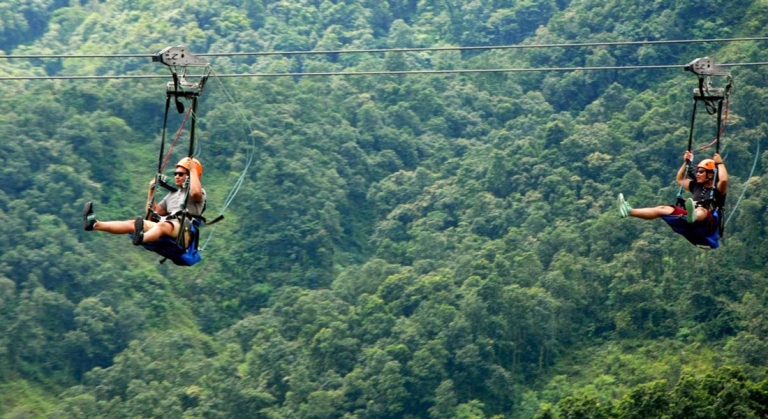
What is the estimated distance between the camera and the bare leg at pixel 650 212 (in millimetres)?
12271

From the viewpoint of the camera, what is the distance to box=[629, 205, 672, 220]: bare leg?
40.3 feet

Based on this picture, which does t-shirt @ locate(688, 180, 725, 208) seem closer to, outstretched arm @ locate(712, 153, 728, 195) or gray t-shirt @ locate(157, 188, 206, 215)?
outstretched arm @ locate(712, 153, 728, 195)

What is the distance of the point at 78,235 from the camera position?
1578 inches

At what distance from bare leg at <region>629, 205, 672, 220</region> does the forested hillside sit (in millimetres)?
11688

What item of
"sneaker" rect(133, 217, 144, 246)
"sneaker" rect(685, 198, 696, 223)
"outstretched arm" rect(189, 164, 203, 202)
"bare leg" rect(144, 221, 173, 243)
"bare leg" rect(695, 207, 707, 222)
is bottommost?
"bare leg" rect(695, 207, 707, 222)

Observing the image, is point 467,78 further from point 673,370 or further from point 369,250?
point 673,370

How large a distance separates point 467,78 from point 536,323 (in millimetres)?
16464

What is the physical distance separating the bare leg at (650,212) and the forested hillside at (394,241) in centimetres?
1169

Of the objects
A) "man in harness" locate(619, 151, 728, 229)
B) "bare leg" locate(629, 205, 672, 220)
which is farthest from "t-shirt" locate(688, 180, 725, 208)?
"bare leg" locate(629, 205, 672, 220)

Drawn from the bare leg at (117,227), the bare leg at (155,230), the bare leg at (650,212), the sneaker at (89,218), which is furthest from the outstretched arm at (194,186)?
the bare leg at (650,212)

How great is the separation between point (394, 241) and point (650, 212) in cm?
3027

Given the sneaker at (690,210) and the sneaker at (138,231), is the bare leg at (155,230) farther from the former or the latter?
the sneaker at (690,210)

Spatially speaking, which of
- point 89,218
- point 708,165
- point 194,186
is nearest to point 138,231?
point 89,218

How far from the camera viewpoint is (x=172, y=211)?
464 inches
